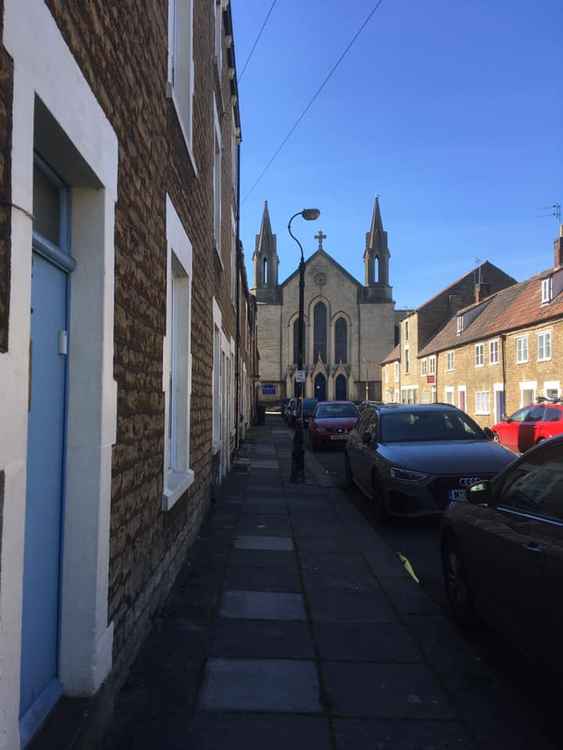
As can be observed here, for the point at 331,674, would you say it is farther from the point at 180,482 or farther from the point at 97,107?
the point at 97,107

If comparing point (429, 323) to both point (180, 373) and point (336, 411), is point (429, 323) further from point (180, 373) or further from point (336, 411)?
point (180, 373)

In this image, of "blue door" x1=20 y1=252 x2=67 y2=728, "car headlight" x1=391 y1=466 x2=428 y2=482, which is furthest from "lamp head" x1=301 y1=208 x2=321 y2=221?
"blue door" x1=20 y1=252 x2=67 y2=728

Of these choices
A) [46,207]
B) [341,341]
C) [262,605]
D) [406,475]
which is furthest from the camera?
[341,341]

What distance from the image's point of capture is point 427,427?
9438mm

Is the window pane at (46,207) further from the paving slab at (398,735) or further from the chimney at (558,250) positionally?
the chimney at (558,250)

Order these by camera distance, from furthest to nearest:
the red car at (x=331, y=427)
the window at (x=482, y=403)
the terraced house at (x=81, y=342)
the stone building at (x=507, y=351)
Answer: the window at (x=482, y=403)
the stone building at (x=507, y=351)
the red car at (x=331, y=427)
the terraced house at (x=81, y=342)

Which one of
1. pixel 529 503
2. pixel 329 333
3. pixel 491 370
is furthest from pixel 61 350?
pixel 329 333

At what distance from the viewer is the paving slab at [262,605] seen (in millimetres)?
4820

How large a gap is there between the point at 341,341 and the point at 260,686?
63.7 m

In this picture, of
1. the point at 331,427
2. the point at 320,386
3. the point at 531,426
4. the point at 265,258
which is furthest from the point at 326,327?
the point at 531,426

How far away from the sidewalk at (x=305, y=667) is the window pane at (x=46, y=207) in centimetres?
235

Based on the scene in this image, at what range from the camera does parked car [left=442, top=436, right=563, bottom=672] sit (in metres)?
3.15

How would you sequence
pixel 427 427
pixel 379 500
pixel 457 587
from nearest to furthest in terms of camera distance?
1. pixel 457 587
2. pixel 379 500
3. pixel 427 427

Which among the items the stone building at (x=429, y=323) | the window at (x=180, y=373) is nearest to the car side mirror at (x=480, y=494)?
the window at (x=180, y=373)
